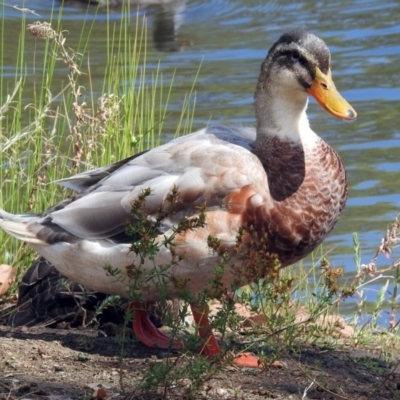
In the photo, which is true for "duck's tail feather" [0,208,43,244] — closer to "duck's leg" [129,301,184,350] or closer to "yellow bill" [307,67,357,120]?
"duck's leg" [129,301,184,350]

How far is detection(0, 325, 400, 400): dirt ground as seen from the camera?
13.0 ft

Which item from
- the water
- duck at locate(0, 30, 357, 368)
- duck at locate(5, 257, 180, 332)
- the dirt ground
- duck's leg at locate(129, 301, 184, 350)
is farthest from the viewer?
the water

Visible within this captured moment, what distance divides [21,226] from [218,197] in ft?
3.12

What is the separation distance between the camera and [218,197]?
189 inches

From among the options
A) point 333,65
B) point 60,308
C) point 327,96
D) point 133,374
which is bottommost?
point 60,308

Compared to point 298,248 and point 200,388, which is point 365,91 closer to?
point 298,248

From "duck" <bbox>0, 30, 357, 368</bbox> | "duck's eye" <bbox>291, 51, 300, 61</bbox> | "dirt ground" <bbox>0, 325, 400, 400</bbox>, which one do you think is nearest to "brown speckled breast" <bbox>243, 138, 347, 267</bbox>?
"duck" <bbox>0, 30, 357, 368</bbox>

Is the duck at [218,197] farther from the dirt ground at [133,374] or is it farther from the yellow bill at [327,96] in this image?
the dirt ground at [133,374]

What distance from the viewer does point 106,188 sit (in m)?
5.06

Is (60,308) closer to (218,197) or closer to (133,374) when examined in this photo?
(218,197)

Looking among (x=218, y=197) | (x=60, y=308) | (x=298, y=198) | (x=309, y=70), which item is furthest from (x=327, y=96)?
(x=60, y=308)

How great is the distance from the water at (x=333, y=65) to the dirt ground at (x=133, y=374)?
262 cm

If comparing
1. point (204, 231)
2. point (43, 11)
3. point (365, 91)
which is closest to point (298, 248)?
point (204, 231)

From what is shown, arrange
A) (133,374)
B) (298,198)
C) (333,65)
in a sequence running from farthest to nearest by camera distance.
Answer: (333,65), (298,198), (133,374)
